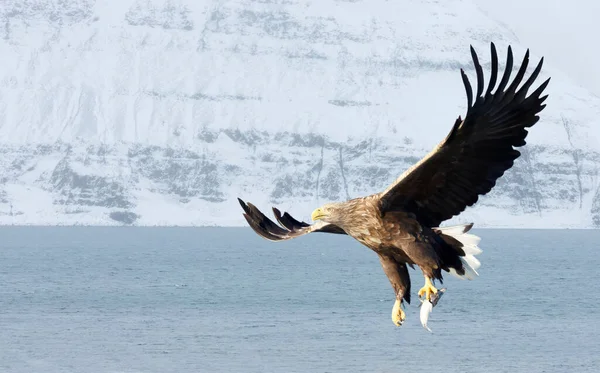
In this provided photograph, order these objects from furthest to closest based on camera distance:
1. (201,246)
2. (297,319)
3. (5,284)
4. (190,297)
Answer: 1. (201,246)
2. (5,284)
3. (190,297)
4. (297,319)

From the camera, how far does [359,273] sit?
12169 cm

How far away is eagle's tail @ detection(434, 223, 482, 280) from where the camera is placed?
12.3 meters

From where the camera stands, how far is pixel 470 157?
11977 millimetres

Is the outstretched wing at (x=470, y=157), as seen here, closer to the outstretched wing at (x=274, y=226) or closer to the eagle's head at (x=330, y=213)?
the eagle's head at (x=330, y=213)

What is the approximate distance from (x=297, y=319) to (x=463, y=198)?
64449 mm

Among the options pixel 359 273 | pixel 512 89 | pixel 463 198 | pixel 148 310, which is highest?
pixel 512 89

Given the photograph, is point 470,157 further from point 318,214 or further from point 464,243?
point 318,214

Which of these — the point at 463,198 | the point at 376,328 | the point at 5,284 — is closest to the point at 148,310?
the point at 376,328

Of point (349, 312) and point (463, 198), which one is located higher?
point (463, 198)

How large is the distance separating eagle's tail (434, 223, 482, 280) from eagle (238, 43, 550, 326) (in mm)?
11

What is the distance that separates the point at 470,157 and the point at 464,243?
38.4 inches

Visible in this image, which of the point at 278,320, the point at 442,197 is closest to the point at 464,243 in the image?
the point at 442,197

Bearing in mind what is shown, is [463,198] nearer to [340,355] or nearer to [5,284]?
[340,355]

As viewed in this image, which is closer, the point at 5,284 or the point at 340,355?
the point at 340,355
